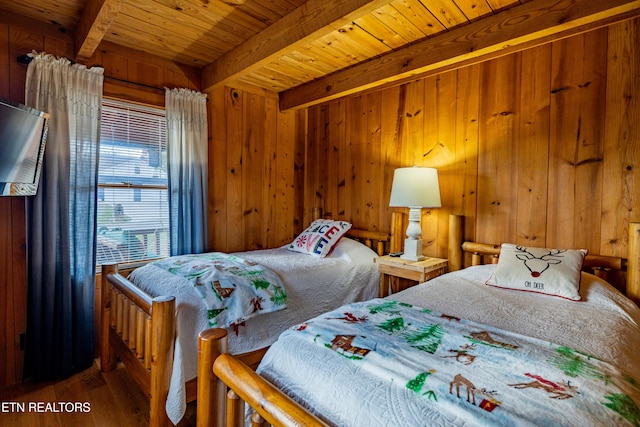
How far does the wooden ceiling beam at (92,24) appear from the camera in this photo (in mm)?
1710

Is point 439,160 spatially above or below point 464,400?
above

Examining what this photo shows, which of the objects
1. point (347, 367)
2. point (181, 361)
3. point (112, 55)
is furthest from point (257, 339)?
point (112, 55)

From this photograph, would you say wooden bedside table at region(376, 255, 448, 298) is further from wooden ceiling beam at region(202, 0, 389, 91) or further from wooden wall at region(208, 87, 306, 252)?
wooden ceiling beam at region(202, 0, 389, 91)

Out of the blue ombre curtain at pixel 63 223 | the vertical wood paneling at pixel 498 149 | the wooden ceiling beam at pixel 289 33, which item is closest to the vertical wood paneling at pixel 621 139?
the vertical wood paneling at pixel 498 149

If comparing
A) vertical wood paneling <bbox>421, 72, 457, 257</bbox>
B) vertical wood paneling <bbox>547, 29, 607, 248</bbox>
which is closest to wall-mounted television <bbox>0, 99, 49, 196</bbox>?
vertical wood paneling <bbox>421, 72, 457, 257</bbox>

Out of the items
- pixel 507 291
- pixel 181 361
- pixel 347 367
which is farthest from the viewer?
pixel 507 291

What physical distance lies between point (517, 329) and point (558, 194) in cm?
123

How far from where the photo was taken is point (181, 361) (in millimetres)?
1548

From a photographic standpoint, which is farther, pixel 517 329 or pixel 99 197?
pixel 99 197

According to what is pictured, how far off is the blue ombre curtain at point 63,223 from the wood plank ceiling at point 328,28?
1.00ft

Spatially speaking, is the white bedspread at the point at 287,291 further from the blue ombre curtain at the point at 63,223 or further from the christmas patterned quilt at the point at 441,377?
the christmas patterned quilt at the point at 441,377

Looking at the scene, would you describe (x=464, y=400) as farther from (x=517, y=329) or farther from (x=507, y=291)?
(x=507, y=291)

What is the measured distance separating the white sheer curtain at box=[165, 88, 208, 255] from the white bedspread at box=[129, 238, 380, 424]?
524 millimetres

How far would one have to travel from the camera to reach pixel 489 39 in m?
1.97
